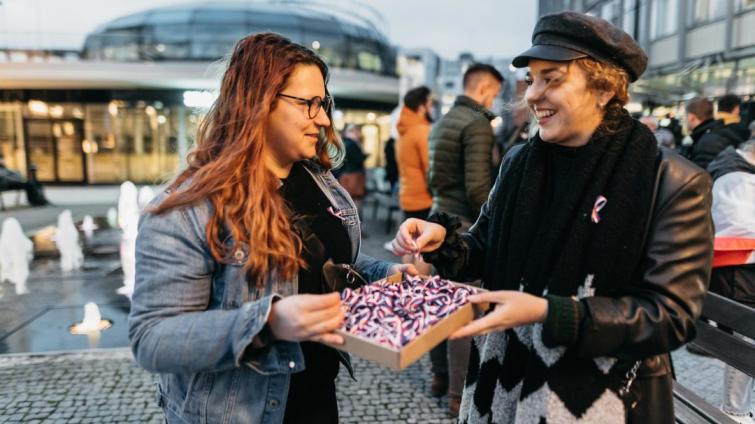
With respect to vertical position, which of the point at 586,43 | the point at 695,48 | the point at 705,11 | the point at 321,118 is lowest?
the point at 321,118

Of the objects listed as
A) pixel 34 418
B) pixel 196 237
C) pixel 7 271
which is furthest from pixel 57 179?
pixel 196 237

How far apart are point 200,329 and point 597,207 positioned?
1.24 m

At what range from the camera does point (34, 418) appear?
357 centimetres

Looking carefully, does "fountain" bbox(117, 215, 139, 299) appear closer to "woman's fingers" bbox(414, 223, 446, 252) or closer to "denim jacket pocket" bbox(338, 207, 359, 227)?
"denim jacket pocket" bbox(338, 207, 359, 227)

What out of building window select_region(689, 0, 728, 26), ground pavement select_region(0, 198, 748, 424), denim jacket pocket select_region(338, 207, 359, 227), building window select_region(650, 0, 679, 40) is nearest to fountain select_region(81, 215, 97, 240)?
ground pavement select_region(0, 198, 748, 424)

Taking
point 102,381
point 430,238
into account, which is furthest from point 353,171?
point 430,238

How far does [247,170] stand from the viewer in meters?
1.66

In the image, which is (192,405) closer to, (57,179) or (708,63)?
(708,63)

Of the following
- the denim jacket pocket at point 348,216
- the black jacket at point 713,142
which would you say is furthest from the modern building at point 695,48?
the denim jacket pocket at point 348,216

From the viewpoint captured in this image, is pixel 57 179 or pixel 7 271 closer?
pixel 7 271

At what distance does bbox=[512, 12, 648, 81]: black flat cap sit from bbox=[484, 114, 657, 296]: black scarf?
0.21m

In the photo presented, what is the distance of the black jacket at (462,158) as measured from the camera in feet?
12.9

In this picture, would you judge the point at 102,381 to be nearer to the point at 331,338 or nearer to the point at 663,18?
the point at 331,338

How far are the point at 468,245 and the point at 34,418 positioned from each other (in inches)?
134
